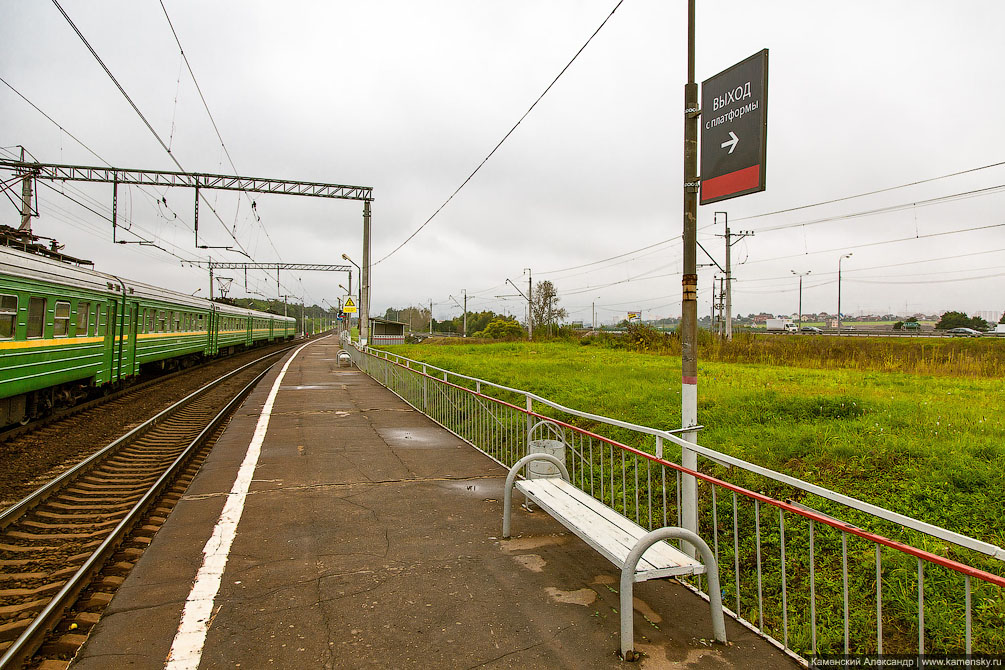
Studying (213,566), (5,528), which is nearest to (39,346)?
(5,528)

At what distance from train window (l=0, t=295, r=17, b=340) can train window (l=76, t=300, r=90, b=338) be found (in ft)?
9.19

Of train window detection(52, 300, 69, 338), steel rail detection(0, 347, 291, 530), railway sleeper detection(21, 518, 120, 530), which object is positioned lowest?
railway sleeper detection(21, 518, 120, 530)

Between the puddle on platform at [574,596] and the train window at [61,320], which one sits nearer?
the puddle on platform at [574,596]

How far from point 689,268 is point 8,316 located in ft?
33.2

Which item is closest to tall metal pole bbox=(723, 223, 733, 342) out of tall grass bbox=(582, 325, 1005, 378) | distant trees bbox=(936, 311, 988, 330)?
tall grass bbox=(582, 325, 1005, 378)

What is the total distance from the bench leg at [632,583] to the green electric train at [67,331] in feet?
32.6

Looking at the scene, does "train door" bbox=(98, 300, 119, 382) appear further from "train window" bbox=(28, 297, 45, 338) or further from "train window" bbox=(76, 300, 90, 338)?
"train window" bbox=(28, 297, 45, 338)

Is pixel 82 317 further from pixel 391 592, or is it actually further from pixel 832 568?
pixel 832 568

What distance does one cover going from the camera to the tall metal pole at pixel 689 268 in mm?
4250

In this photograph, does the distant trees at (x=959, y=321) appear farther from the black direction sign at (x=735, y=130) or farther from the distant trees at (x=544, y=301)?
the black direction sign at (x=735, y=130)

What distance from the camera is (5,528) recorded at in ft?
17.0

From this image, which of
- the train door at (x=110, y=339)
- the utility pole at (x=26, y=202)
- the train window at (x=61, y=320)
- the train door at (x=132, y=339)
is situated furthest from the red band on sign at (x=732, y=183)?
the utility pole at (x=26, y=202)

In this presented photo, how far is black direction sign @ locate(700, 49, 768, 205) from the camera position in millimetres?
3984

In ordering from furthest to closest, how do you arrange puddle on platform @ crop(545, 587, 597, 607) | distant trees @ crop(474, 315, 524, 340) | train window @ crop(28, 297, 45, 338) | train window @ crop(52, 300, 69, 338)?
distant trees @ crop(474, 315, 524, 340) < train window @ crop(52, 300, 69, 338) < train window @ crop(28, 297, 45, 338) < puddle on platform @ crop(545, 587, 597, 607)
